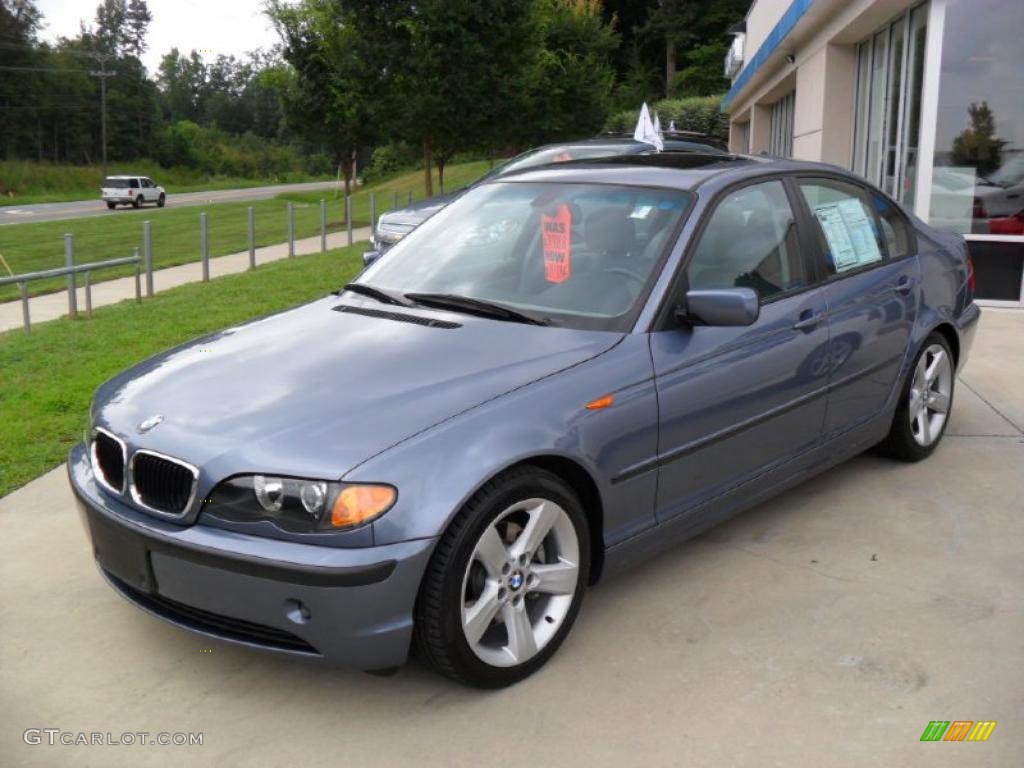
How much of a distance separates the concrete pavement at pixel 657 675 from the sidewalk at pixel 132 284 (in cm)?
852

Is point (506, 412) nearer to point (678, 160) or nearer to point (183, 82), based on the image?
point (678, 160)

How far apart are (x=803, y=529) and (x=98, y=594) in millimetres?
2794

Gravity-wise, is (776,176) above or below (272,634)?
above

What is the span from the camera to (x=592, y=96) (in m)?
30.2

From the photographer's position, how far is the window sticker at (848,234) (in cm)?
454

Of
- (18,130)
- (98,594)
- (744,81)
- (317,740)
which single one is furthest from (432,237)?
(18,130)

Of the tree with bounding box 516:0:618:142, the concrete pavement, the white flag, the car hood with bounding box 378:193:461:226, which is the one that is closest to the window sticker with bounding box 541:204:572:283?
the concrete pavement

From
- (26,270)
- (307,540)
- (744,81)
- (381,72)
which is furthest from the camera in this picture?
(744,81)

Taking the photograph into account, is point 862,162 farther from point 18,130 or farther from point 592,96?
point 18,130

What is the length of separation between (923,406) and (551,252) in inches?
89.8

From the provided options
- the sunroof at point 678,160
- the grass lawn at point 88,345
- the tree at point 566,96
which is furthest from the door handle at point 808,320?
the tree at point 566,96

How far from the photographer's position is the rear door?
14.5 feet

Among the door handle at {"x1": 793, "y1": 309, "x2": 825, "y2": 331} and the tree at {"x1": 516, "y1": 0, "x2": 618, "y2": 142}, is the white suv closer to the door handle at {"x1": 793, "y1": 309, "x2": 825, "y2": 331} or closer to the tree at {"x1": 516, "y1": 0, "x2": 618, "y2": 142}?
the tree at {"x1": 516, "y1": 0, "x2": 618, "y2": 142}

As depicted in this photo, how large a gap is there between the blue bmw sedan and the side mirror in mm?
10
